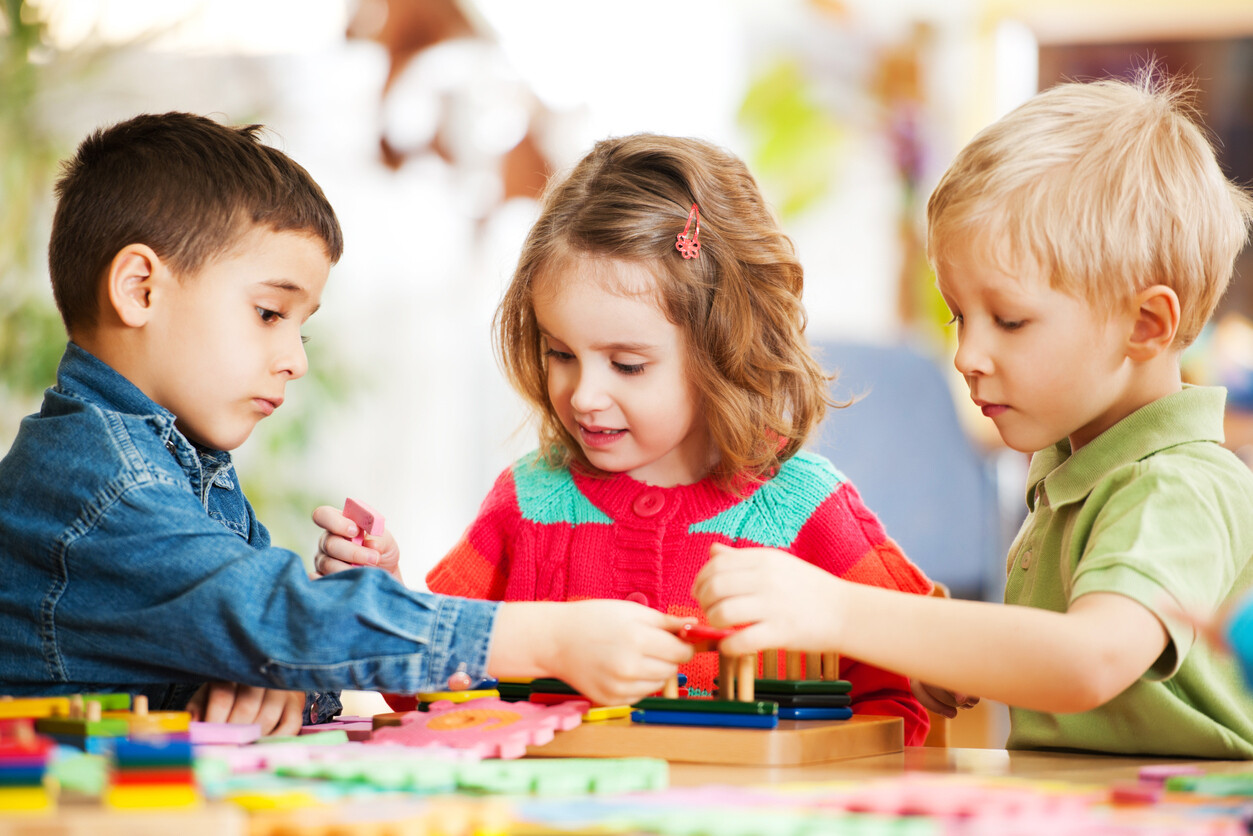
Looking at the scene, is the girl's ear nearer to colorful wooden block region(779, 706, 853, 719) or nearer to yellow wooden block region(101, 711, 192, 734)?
yellow wooden block region(101, 711, 192, 734)

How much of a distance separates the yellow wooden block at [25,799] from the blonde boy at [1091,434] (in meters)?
0.46

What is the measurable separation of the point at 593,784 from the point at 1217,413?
68 cm

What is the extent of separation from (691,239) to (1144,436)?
1.69 ft

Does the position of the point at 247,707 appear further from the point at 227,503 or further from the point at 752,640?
the point at 752,640

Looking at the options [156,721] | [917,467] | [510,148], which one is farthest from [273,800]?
[510,148]

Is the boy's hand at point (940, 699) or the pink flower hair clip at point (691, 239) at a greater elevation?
the pink flower hair clip at point (691, 239)

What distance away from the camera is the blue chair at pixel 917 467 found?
2.80 m

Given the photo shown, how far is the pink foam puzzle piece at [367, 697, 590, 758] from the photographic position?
86cm

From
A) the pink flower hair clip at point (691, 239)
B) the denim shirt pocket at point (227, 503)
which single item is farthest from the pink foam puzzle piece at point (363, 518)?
the pink flower hair clip at point (691, 239)

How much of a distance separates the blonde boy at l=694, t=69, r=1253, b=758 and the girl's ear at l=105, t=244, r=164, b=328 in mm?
582

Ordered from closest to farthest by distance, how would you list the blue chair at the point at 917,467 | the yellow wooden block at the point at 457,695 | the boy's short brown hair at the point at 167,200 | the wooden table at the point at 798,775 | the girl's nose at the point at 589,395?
the wooden table at the point at 798,775, the yellow wooden block at the point at 457,695, the boy's short brown hair at the point at 167,200, the girl's nose at the point at 589,395, the blue chair at the point at 917,467

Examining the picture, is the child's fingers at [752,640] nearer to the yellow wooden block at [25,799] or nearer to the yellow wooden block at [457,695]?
the yellow wooden block at [457,695]

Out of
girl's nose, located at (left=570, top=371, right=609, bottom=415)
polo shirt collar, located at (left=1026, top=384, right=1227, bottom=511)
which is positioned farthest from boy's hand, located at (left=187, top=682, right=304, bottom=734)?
polo shirt collar, located at (left=1026, top=384, right=1227, bottom=511)

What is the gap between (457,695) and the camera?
3.37 feet
